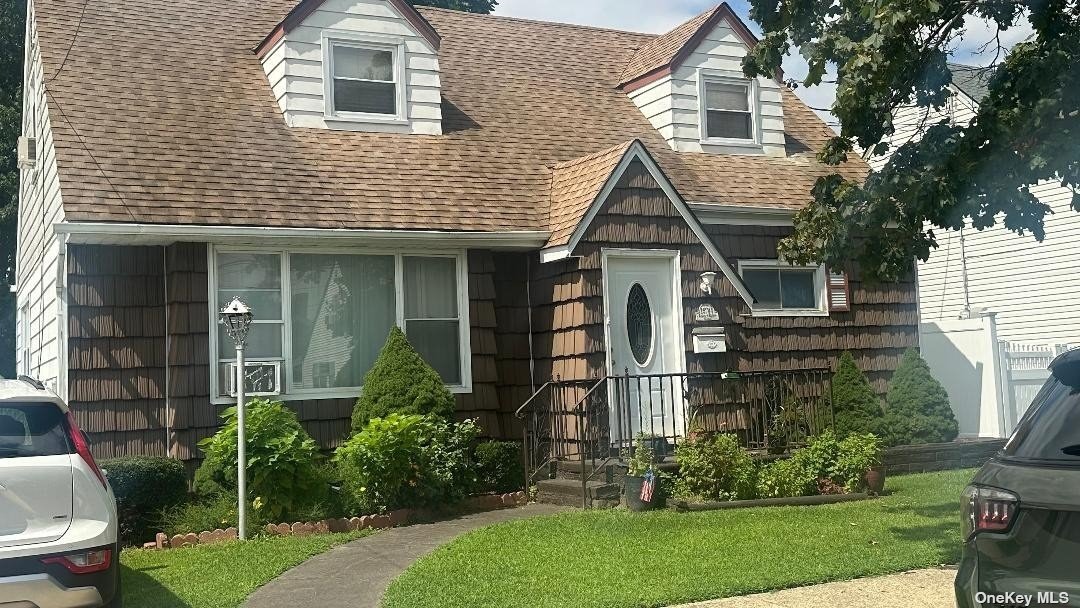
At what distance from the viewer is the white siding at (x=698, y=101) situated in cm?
1647

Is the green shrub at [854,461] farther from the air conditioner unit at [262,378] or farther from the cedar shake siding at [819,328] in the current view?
the air conditioner unit at [262,378]

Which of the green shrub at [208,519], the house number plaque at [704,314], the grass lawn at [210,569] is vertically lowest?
the grass lawn at [210,569]

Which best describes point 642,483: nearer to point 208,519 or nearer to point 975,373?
point 208,519

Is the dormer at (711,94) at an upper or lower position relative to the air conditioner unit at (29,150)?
upper

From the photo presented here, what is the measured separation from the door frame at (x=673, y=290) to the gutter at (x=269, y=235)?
0.89m

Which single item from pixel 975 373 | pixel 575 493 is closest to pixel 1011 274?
pixel 975 373

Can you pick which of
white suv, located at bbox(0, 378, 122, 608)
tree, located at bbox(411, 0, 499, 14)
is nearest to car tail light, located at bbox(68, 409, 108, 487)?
white suv, located at bbox(0, 378, 122, 608)

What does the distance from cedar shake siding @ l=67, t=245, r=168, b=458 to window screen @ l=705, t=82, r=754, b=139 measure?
862cm

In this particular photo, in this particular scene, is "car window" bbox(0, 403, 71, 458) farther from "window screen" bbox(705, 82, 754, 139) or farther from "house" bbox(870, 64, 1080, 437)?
→ "house" bbox(870, 64, 1080, 437)

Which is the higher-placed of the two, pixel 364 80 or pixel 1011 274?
pixel 364 80

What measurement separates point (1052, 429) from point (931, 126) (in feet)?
17.2

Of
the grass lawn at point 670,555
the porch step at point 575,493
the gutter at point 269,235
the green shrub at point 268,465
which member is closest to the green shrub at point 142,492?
the green shrub at point 268,465

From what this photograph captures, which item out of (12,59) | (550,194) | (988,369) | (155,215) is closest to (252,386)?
(155,215)

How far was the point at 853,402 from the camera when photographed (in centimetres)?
1516
